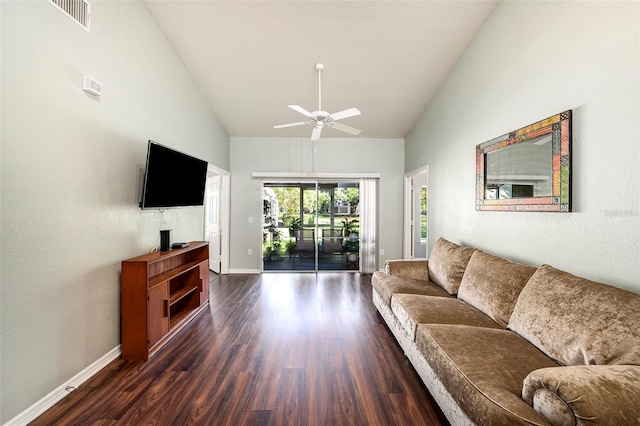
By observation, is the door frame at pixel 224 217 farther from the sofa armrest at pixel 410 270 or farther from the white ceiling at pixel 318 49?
the sofa armrest at pixel 410 270

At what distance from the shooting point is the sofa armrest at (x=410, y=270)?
3.39 metres

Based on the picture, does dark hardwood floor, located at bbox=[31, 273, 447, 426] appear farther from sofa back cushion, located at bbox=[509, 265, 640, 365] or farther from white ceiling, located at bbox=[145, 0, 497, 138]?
white ceiling, located at bbox=[145, 0, 497, 138]

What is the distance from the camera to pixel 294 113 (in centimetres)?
467

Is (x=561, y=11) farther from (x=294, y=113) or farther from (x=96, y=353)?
(x=96, y=353)

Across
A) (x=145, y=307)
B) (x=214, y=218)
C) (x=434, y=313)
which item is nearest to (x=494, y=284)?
(x=434, y=313)

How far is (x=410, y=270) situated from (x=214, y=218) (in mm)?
3831

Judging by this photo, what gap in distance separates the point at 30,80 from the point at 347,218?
4.75m

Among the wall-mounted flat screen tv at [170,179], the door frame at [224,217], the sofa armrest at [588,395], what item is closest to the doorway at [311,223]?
the door frame at [224,217]

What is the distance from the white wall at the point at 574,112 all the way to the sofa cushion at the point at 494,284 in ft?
0.92

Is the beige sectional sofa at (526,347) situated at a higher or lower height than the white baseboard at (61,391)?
higher

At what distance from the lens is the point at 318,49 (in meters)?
3.32

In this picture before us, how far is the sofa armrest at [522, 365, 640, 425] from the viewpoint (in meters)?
0.97

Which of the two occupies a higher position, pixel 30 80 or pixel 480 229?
pixel 30 80

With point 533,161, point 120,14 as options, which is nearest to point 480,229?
point 533,161
